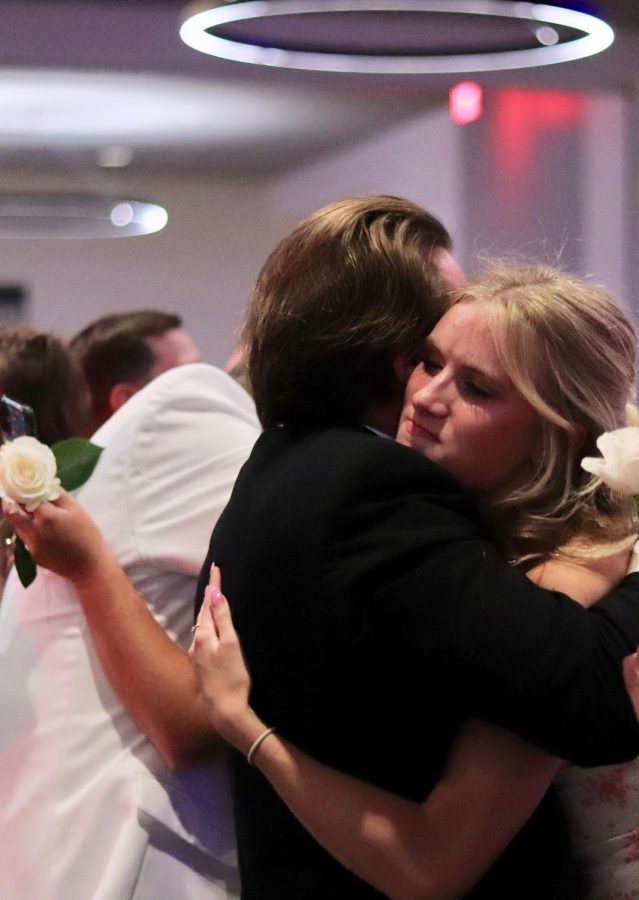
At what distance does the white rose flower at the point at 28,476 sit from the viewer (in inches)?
69.5

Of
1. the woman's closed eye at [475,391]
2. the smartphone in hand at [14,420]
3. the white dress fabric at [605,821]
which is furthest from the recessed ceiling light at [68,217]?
the white dress fabric at [605,821]

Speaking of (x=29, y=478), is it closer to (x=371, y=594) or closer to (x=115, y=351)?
(x=371, y=594)

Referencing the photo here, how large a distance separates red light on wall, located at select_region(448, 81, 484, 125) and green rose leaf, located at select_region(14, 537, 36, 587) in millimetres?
3888

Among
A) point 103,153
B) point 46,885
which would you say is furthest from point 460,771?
point 103,153

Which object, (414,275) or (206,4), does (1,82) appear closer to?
(206,4)

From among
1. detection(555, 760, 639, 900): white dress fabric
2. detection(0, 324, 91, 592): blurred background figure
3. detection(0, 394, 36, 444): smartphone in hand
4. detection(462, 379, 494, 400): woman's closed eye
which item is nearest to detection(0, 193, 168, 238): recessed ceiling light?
detection(0, 324, 91, 592): blurred background figure

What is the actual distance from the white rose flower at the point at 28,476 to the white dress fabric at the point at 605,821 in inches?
30.3

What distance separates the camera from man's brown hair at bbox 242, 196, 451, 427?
53.2 inches

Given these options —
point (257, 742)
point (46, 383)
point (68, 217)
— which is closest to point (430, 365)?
point (257, 742)

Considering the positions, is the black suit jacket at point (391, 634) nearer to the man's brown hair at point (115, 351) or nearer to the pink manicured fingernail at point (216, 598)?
the pink manicured fingernail at point (216, 598)

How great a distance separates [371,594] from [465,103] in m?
4.43

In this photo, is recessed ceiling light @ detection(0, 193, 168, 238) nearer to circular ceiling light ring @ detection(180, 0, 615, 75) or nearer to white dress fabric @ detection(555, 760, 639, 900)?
circular ceiling light ring @ detection(180, 0, 615, 75)

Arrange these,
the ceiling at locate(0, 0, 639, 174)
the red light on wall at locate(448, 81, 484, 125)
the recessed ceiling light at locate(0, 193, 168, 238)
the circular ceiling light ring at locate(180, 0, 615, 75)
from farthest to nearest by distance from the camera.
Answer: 1. the recessed ceiling light at locate(0, 193, 168, 238)
2. the red light on wall at locate(448, 81, 484, 125)
3. the ceiling at locate(0, 0, 639, 174)
4. the circular ceiling light ring at locate(180, 0, 615, 75)

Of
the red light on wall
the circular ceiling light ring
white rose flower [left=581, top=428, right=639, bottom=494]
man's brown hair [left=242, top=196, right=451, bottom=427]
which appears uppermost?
the circular ceiling light ring
